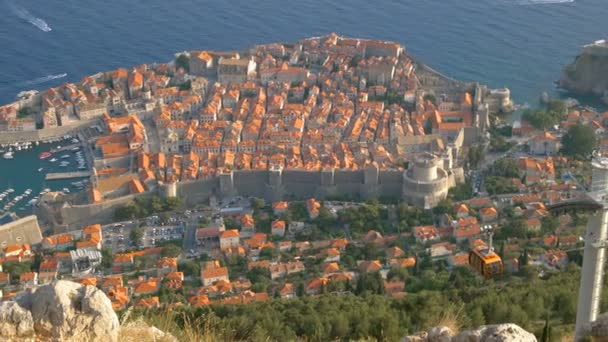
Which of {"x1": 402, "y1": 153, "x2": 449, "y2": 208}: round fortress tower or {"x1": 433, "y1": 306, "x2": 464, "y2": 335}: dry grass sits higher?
{"x1": 433, "y1": 306, "x2": 464, "y2": 335}: dry grass

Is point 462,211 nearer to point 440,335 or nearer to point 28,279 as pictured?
point 28,279

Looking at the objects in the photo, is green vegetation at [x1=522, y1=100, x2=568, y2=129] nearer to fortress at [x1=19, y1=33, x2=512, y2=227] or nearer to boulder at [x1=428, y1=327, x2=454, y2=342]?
fortress at [x1=19, y1=33, x2=512, y2=227]

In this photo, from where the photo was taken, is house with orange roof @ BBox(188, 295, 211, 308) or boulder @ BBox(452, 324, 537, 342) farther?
house with orange roof @ BBox(188, 295, 211, 308)

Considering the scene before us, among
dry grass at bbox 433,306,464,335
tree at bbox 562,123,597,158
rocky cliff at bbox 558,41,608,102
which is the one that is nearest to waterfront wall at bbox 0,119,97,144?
tree at bbox 562,123,597,158

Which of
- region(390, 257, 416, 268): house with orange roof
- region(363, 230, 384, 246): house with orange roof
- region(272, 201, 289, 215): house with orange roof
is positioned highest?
region(390, 257, 416, 268): house with orange roof

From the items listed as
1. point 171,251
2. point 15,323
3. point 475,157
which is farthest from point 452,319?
point 475,157

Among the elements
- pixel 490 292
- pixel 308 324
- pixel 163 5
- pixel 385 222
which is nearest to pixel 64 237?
pixel 385 222
